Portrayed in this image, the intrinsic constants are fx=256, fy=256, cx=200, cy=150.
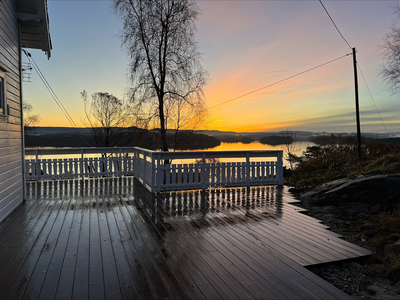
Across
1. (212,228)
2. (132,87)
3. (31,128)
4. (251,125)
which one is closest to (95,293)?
(212,228)

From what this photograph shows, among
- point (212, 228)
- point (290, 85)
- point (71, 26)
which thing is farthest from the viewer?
point (290, 85)

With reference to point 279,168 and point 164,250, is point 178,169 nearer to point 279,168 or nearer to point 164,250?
point 279,168

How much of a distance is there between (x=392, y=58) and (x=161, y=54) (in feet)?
33.8

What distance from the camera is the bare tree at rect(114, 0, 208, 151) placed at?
10094mm

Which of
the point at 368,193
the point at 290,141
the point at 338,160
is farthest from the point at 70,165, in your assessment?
the point at 290,141

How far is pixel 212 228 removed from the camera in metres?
3.67

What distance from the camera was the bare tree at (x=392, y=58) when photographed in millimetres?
11242

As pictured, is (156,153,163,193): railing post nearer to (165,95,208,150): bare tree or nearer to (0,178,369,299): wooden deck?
(0,178,369,299): wooden deck

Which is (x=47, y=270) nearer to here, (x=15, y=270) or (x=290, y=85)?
(x=15, y=270)

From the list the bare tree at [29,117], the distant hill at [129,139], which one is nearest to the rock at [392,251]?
the distant hill at [129,139]

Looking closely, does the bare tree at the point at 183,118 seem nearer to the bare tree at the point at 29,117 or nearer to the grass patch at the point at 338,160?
the grass patch at the point at 338,160

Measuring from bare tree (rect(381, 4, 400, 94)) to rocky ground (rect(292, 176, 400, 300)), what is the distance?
8.50 meters

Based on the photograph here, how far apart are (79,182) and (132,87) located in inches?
186

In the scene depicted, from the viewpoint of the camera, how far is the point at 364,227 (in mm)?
4129
